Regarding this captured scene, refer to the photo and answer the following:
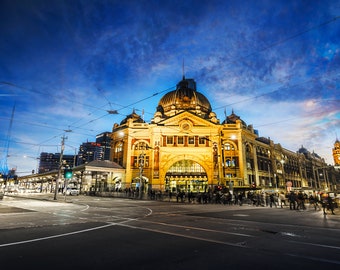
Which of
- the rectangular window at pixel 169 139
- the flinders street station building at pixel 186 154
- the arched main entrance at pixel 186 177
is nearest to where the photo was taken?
the flinders street station building at pixel 186 154

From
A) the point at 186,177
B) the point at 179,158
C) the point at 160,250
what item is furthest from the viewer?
the point at 179,158

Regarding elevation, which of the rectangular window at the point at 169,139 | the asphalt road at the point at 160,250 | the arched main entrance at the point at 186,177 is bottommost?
the asphalt road at the point at 160,250

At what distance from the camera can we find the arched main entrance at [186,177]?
5509 centimetres

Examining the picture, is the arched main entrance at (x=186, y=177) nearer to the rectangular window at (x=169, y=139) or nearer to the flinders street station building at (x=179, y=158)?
the flinders street station building at (x=179, y=158)

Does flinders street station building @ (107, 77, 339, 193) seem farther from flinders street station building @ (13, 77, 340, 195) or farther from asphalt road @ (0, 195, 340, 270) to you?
asphalt road @ (0, 195, 340, 270)

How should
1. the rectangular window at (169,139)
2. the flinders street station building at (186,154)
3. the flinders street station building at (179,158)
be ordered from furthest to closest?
the rectangular window at (169,139) → the flinders street station building at (186,154) → the flinders street station building at (179,158)

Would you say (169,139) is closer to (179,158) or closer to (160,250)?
(179,158)

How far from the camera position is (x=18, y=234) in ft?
28.5

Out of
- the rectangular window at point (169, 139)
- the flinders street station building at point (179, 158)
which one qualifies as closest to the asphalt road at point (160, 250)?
the flinders street station building at point (179, 158)

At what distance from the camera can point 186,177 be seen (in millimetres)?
55250

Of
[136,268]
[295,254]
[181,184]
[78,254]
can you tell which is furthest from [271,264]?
[181,184]

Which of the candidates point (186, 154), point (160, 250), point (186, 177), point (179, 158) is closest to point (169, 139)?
point (179, 158)

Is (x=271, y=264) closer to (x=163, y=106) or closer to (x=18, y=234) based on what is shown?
(x=18, y=234)

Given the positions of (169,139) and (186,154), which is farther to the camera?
(169,139)
